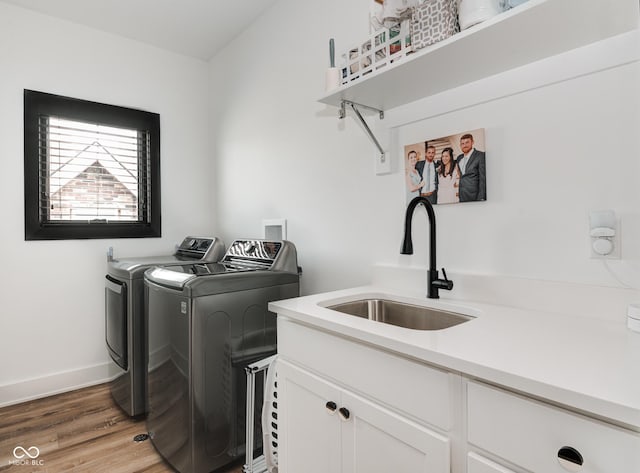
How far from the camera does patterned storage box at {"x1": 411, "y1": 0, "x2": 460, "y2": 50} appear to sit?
3.52 feet

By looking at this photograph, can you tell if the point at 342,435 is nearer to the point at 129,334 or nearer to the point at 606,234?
the point at 606,234

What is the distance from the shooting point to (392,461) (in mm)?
899

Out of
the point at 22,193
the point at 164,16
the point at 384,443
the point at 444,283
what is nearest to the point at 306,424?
the point at 384,443

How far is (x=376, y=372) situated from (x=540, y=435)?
0.39m

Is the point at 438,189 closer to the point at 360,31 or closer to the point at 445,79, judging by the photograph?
the point at 445,79

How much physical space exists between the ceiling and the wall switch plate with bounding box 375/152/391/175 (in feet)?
4.98

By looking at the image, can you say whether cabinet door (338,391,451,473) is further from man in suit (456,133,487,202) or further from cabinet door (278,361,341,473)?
man in suit (456,133,487,202)

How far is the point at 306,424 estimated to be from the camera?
1.16 meters

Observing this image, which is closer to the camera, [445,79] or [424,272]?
[445,79]

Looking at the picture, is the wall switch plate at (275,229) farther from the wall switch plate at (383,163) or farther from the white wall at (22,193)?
the white wall at (22,193)

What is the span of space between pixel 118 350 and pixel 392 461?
198cm

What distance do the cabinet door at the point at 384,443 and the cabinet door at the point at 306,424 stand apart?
5cm

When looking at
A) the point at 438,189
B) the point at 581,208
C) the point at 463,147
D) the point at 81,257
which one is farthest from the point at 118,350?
the point at 581,208

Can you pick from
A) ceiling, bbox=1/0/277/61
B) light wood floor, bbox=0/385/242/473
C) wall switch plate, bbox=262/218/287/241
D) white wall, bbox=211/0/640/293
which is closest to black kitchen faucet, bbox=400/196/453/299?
white wall, bbox=211/0/640/293
